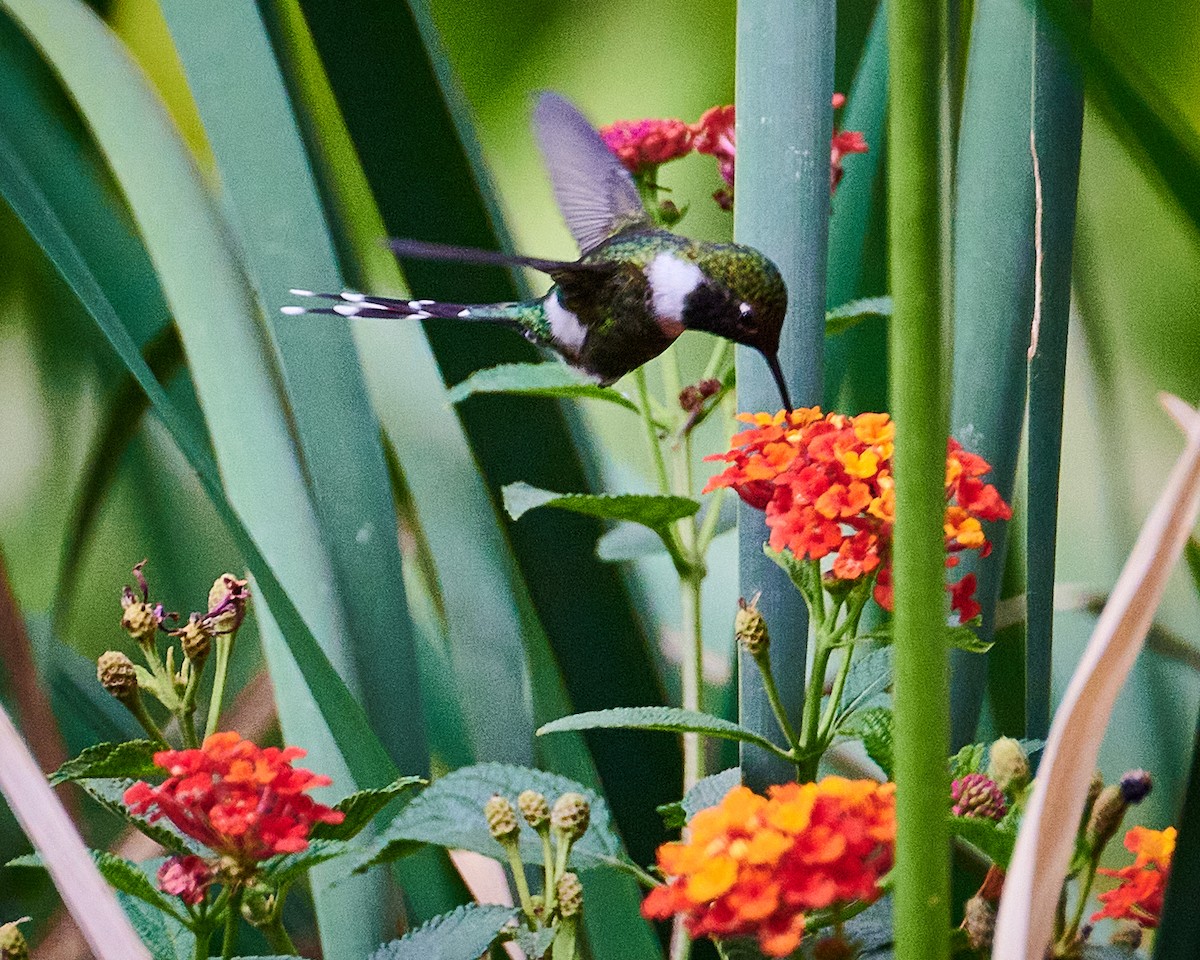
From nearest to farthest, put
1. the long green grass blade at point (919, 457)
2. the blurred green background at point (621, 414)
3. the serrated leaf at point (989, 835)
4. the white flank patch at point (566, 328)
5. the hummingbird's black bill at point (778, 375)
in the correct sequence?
the long green grass blade at point (919, 457)
the serrated leaf at point (989, 835)
the hummingbird's black bill at point (778, 375)
the white flank patch at point (566, 328)
the blurred green background at point (621, 414)

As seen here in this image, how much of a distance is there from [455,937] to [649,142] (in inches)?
15.9

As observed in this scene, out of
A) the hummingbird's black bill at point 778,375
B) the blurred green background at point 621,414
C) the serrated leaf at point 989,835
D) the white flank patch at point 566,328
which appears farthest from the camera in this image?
the blurred green background at point 621,414

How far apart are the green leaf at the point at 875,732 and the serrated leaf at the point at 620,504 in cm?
12

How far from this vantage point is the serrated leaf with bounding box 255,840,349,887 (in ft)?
1.26

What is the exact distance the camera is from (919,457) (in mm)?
Answer: 211

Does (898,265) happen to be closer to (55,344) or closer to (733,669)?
(733,669)

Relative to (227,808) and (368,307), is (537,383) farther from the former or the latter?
(227,808)

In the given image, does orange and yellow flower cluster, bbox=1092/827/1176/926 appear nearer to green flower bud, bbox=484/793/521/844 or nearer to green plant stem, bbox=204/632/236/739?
green flower bud, bbox=484/793/521/844

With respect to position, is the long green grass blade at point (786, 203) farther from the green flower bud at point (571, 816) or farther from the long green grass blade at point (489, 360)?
the long green grass blade at point (489, 360)

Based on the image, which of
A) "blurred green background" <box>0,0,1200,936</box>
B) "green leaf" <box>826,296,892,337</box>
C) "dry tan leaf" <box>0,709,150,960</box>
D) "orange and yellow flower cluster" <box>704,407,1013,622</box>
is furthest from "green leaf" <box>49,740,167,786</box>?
"blurred green background" <box>0,0,1200,936</box>

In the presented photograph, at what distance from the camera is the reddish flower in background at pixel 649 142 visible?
625mm

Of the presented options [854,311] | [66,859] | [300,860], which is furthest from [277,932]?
[854,311]

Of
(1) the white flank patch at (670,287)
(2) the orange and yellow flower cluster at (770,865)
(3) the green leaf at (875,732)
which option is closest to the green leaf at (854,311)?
(1) the white flank patch at (670,287)

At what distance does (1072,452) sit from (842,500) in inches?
26.8
